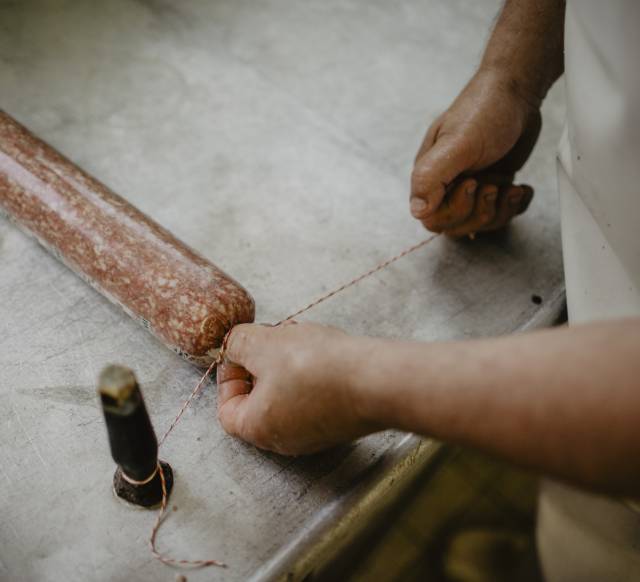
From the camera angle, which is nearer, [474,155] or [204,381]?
[204,381]

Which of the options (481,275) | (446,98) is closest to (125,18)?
(446,98)

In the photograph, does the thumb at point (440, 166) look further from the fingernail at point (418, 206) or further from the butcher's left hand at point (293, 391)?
the butcher's left hand at point (293, 391)

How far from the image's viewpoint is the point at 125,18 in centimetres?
265

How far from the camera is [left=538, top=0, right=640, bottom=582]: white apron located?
1310 mm

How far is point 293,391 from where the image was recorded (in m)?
1.19

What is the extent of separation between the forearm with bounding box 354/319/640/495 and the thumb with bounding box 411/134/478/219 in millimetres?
830

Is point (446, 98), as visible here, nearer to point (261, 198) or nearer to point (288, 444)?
point (261, 198)

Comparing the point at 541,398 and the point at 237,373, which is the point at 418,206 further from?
the point at 541,398

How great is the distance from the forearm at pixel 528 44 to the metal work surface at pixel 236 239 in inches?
19.8

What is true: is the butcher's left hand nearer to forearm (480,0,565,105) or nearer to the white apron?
the white apron

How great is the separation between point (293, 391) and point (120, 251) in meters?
0.62

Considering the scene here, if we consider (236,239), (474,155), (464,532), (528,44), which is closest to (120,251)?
(236,239)

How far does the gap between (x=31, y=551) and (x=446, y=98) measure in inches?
85.0

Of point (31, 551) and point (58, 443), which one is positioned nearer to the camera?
point (31, 551)
